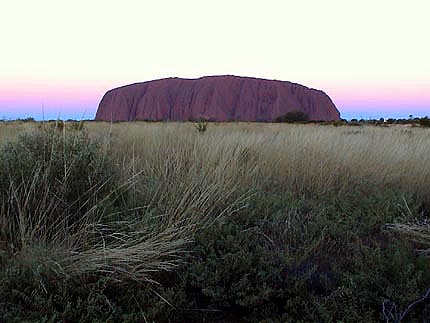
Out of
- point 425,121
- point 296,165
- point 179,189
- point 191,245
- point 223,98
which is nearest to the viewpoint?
point 191,245

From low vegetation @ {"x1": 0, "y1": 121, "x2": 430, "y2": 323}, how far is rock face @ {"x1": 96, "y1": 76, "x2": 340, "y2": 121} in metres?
84.0

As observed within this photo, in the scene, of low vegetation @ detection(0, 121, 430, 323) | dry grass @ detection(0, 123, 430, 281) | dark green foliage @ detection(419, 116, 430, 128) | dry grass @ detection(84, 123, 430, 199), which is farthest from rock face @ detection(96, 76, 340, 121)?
low vegetation @ detection(0, 121, 430, 323)

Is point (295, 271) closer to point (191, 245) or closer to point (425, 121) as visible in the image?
point (191, 245)

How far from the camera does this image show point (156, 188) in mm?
4422

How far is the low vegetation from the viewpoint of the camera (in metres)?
3.07

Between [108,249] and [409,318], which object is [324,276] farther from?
[108,249]

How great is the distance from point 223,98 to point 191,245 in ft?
300

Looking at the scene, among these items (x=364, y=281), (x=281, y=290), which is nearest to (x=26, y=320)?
(x=281, y=290)

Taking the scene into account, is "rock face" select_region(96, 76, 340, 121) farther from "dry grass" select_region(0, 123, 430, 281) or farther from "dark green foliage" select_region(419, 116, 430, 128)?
"dry grass" select_region(0, 123, 430, 281)

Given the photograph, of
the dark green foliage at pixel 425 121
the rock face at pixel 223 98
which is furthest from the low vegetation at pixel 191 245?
the rock face at pixel 223 98

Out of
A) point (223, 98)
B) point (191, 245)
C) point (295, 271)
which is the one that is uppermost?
point (223, 98)

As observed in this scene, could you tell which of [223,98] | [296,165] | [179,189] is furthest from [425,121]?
[223,98]

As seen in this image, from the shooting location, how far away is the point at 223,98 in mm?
93875

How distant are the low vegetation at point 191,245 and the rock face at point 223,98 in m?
84.0
